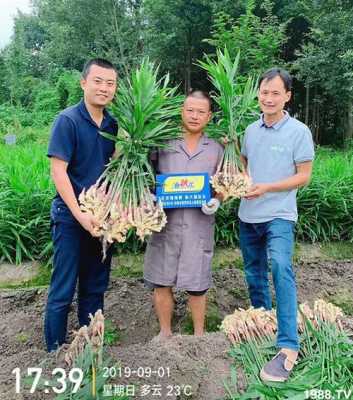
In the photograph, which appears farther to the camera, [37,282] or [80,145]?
[37,282]

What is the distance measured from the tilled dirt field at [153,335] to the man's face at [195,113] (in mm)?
Result: 1154

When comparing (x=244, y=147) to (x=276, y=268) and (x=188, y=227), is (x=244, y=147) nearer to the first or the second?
(x=188, y=227)

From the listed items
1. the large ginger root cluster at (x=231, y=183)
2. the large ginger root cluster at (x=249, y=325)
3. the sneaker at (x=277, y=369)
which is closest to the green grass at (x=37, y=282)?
the large ginger root cluster at (x=249, y=325)

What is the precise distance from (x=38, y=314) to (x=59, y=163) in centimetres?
132

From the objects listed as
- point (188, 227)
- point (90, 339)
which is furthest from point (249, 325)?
point (90, 339)

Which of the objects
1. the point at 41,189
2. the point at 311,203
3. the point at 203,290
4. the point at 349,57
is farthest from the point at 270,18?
the point at 203,290

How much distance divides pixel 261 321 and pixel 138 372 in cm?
75

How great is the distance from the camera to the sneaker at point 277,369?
2.33 meters

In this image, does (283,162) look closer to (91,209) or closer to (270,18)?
(91,209)

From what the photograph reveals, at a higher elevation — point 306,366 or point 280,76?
point 280,76

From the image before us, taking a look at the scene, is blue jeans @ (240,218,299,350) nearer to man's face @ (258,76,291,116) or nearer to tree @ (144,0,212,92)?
man's face @ (258,76,291,116)

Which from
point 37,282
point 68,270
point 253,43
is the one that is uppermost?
point 253,43

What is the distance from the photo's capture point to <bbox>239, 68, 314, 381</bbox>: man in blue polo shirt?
8.14ft

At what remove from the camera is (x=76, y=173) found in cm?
263
